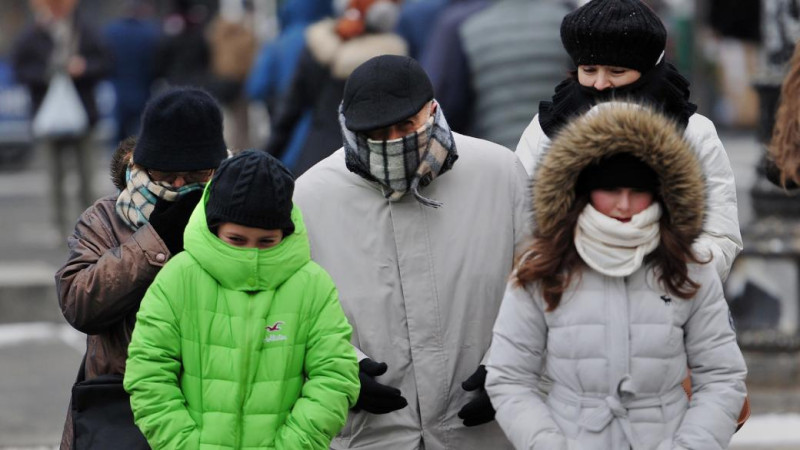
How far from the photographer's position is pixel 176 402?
3.98 meters

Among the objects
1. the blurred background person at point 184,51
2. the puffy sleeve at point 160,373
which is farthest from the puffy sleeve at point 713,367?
the blurred background person at point 184,51

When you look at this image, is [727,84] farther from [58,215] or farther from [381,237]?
[381,237]

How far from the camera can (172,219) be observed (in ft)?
14.2

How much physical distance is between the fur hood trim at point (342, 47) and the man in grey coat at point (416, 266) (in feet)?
14.2

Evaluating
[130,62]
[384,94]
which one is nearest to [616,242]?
[384,94]

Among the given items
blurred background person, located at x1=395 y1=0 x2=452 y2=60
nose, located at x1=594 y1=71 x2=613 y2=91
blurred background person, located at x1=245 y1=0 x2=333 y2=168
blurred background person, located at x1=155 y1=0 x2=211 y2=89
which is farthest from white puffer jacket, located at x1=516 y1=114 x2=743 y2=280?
blurred background person, located at x1=155 y1=0 x2=211 y2=89

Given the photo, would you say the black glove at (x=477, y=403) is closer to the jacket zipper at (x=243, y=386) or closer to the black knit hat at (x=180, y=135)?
the jacket zipper at (x=243, y=386)

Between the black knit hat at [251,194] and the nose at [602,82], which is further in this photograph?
the nose at [602,82]

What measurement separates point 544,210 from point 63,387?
536 centimetres

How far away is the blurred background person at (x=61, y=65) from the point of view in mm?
13461

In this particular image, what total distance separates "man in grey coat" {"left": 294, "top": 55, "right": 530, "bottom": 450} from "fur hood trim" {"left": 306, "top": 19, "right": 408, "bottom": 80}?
14.2 feet

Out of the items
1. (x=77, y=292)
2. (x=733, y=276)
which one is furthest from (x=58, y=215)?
(x=77, y=292)

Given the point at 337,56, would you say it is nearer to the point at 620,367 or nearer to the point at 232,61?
the point at 620,367

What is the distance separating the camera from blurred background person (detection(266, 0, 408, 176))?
8.67 meters
